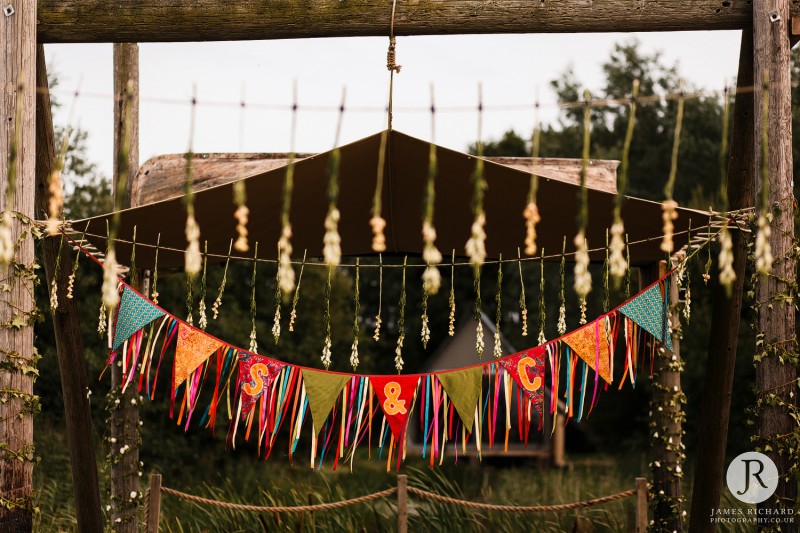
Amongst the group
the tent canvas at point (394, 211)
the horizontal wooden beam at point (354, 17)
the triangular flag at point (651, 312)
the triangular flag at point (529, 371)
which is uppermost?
the horizontal wooden beam at point (354, 17)

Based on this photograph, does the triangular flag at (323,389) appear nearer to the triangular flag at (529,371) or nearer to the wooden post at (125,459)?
the triangular flag at (529,371)

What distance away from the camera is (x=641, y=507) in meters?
4.48

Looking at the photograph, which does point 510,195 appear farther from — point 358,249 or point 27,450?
point 27,450

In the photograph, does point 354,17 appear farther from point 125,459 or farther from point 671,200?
point 125,459

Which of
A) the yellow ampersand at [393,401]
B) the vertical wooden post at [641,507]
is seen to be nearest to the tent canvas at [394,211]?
the yellow ampersand at [393,401]

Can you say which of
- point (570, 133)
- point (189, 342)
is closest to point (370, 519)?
point (189, 342)

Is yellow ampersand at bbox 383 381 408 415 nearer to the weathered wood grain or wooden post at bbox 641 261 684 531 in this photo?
the weathered wood grain

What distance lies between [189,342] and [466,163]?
1387 millimetres

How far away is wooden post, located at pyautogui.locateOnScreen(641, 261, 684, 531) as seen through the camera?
4.79m

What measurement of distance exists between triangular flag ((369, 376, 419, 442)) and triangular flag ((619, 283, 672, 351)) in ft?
3.10

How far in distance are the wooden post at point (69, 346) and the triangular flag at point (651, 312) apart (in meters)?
2.46

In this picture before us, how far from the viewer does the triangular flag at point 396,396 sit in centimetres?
385

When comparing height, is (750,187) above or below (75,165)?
above

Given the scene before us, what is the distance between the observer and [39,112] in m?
3.90
